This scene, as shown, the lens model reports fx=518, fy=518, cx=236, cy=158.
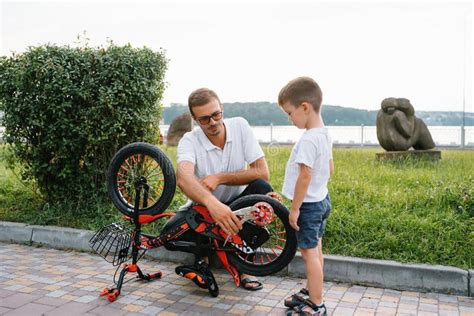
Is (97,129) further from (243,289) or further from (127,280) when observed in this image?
(243,289)

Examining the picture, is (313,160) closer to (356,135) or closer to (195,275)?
(195,275)

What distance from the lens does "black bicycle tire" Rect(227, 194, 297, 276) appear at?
11.4 ft

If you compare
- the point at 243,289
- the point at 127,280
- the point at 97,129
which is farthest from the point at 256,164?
the point at 97,129

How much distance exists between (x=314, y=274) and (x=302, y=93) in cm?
114

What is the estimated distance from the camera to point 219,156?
387 centimetres

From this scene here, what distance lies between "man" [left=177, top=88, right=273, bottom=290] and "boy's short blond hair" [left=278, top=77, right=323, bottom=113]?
24.6 inches

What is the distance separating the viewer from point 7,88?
5418 millimetres

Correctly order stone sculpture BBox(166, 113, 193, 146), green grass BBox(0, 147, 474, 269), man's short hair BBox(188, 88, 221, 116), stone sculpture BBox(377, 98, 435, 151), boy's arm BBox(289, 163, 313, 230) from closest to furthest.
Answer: boy's arm BBox(289, 163, 313, 230) → man's short hair BBox(188, 88, 221, 116) → green grass BBox(0, 147, 474, 269) → stone sculpture BBox(377, 98, 435, 151) → stone sculpture BBox(166, 113, 193, 146)

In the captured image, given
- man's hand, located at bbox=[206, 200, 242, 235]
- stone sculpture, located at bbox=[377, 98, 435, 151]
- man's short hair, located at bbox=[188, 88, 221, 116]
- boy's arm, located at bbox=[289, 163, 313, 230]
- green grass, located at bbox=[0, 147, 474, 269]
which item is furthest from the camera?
stone sculpture, located at bbox=[377, 98, 435, 151]

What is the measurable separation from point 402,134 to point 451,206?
16.1ft

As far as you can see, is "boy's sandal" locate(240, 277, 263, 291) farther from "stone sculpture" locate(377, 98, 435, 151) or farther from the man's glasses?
"stone sculpture" locate(377, 98, 435, 151)

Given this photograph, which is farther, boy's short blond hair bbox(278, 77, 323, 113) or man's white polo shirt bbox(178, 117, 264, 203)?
man's white polo shirt bbox(178, 117, 264, 203)

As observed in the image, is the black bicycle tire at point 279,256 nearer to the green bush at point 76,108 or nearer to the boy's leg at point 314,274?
the boy's leg at point 314,274

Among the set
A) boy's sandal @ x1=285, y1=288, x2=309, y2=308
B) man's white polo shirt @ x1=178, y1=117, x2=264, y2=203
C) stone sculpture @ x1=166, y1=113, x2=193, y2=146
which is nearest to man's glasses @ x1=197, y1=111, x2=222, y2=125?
man's white polo shirt @ x1=178, y1=117, x2=264, y2=203
